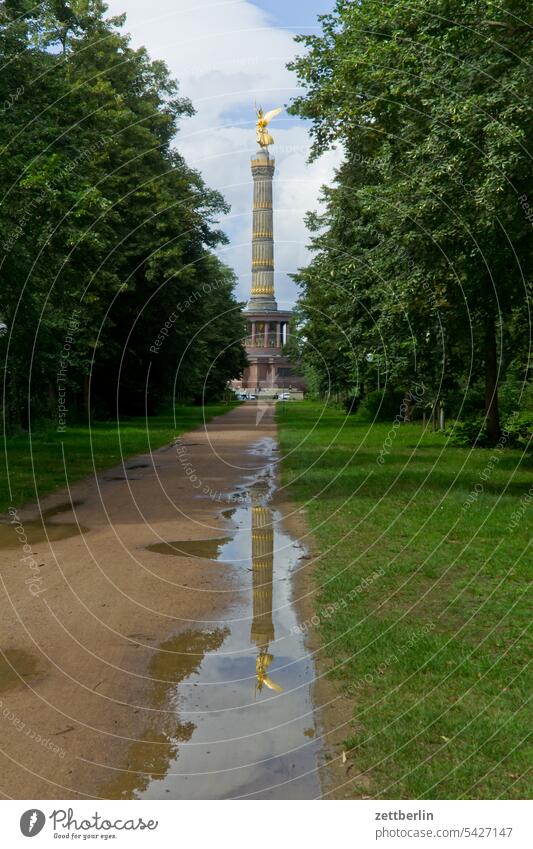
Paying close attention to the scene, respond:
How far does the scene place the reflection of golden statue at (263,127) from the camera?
71500mm

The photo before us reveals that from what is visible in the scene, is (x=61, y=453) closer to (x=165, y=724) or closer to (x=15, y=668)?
(x=15, y=668)

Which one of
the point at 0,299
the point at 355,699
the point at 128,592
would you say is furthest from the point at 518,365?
the point at 355,699

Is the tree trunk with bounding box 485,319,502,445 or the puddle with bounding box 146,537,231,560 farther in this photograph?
the tree trunk with bounding box 485,319,502,445

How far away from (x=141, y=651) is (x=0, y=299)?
15311mm

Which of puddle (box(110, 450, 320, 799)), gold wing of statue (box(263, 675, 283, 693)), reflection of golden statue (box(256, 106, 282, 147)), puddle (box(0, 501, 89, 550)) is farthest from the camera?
reflection of golden statue (box(256, 106, 282, 147))

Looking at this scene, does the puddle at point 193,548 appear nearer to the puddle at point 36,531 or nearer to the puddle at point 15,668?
the puddle at point 36,531

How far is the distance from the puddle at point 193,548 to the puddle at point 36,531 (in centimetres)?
161

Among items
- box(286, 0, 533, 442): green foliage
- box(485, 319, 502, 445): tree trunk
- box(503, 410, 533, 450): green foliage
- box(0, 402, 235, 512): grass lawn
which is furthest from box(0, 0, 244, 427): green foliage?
box(503, 410, 533, 450): green foliage

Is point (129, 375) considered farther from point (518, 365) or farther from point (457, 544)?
point (457, 544)

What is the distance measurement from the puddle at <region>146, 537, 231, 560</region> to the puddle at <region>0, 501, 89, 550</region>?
1610 mm

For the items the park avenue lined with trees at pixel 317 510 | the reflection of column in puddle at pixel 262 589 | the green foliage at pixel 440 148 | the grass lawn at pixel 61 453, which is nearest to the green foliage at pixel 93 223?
the park avenue lined with trees at pixel 317 510

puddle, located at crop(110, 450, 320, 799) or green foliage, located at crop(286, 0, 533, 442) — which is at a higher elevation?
green foliage, located at crop(286, 0, 533, 442)

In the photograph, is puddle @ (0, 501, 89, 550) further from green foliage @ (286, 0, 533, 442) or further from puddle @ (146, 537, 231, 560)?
green foliage @ (286, 0, 533, 442)
